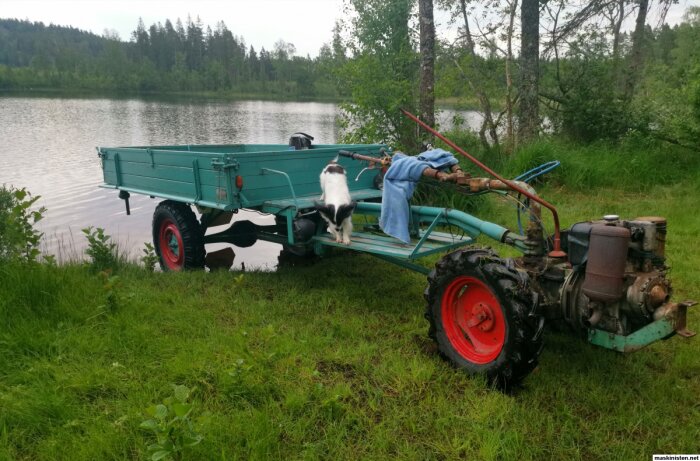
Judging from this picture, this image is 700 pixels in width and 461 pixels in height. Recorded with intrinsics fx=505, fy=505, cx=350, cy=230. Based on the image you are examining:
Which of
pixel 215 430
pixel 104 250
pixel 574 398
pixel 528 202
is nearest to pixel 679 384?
pixel 574 398

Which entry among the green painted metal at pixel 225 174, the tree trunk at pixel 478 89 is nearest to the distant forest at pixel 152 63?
the tree trunk at pixel 478 89

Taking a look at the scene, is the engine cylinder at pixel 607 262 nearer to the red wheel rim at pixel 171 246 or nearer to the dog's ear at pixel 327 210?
the dog's ear at pixel 327 210

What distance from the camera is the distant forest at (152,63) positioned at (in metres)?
65.1

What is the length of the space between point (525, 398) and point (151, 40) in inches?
4150

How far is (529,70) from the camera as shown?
11.5 metres

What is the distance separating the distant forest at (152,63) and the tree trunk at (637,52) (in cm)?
3809

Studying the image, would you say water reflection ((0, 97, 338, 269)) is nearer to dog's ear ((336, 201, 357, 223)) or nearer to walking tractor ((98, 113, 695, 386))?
walking tractor ((98, 113, 695, 386))

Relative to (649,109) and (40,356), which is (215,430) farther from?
(649,109)

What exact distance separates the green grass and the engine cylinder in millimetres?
761

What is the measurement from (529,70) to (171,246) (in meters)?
8.91

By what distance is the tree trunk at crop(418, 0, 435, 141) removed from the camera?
9.26m

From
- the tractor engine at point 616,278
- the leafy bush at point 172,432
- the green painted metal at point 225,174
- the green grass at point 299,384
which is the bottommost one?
the green grass at point 299,384

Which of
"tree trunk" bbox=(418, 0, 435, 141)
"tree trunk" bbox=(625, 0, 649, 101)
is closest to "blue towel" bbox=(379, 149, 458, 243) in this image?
"tree trunk" bbox=(418, 0, 435, 141)

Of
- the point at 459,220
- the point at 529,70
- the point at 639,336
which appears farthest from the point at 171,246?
the point at 529,70
